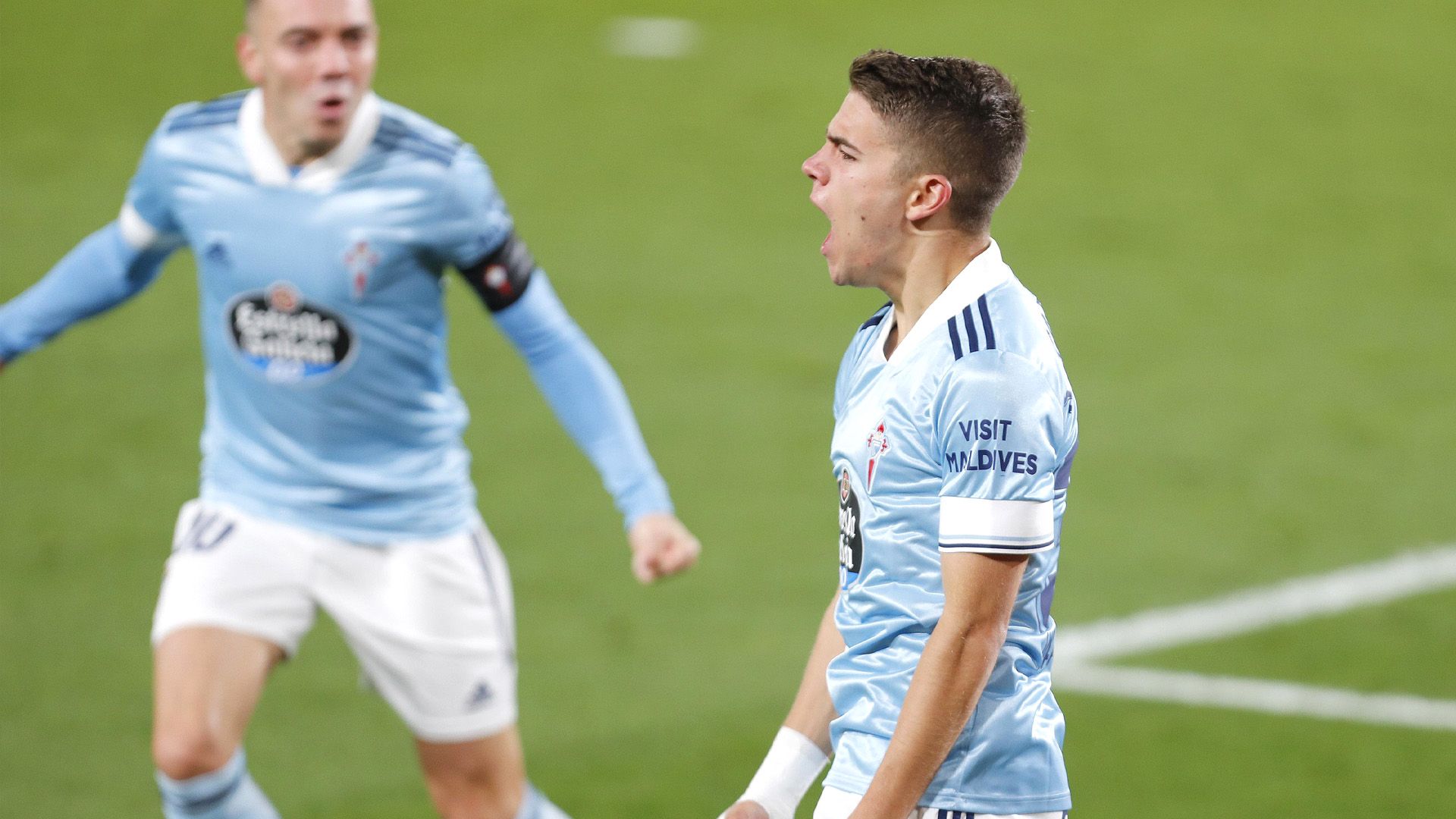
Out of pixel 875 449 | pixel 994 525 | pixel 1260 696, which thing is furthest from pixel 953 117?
pixel 1260 696

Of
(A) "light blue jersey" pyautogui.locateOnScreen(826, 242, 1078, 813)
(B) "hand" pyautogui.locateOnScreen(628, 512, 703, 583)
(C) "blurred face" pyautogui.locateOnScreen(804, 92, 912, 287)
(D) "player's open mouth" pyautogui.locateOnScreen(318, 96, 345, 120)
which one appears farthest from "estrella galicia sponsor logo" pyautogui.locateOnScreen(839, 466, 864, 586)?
(D) "player's open mouth" pyautogui.locateOnScreen(318, 96, 345, 120)

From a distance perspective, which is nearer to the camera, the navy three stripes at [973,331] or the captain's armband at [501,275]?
the navy three stripes at [973,331]

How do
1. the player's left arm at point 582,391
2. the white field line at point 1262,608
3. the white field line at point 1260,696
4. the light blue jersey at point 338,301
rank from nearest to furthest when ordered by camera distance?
the player's left arm at point 582,391 < the light blue jersey at point 338,301 < the white field line at point 1260,696 < the white field line at point 1262,608

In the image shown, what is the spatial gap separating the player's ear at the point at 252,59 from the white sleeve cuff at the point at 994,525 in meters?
2.50

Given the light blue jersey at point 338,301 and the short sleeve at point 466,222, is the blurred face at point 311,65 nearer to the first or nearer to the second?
the light blue jersey at point 338,301

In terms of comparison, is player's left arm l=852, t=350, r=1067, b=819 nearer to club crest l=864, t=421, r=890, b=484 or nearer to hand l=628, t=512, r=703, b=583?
club crest l=864, t=421, r=890, b=484

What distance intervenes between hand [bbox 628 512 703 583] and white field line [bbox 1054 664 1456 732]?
248cm

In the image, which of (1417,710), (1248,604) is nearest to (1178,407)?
(1248,604)

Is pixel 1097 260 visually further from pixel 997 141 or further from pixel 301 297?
pixel 997 141

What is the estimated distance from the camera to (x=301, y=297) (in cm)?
495

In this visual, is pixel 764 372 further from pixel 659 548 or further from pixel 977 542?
pixel 977 542

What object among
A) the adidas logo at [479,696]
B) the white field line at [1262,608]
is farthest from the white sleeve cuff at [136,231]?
the white field line at [1262,608]

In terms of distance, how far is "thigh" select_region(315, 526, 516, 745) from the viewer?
504cm

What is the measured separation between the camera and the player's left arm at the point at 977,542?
3.17m
